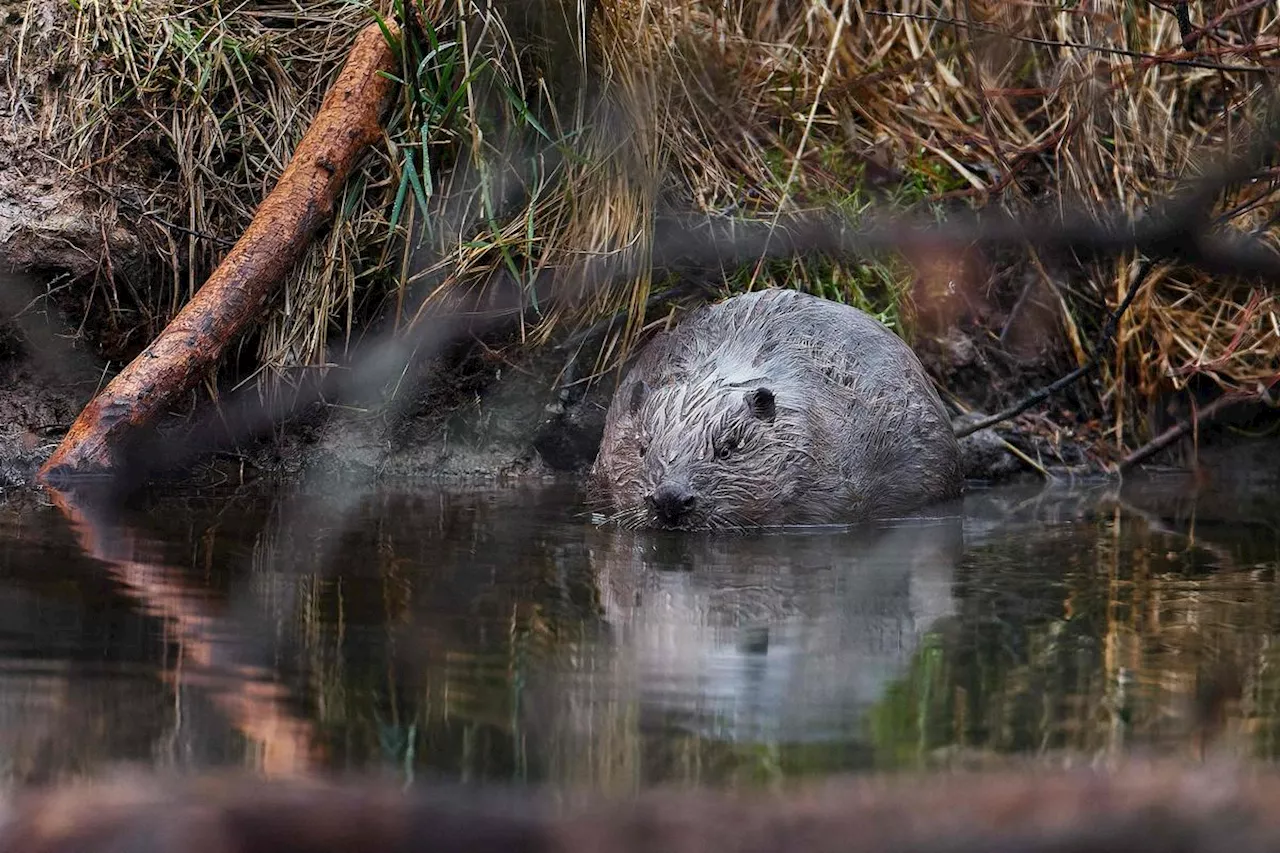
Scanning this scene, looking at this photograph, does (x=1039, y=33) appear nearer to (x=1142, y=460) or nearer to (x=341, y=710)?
(x=1142, y=460)

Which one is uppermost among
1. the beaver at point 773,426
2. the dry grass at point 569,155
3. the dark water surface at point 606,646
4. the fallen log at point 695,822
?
the dry grass at point 569,155

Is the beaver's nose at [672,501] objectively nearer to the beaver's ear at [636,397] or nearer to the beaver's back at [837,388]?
the beaver's back at [837,388]

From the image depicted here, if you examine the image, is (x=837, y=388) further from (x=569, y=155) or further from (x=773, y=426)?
(x=569, y=155)

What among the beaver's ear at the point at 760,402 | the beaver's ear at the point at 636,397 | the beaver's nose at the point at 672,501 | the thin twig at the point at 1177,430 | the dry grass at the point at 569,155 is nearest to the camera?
the beaver's nose at the point at 672,501

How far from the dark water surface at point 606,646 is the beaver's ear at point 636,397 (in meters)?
0.76

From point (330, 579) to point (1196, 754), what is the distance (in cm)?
215

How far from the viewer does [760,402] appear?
5.04 metres

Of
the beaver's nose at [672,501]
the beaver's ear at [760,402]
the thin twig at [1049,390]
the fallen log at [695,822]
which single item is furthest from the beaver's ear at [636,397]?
the fallen log at [695,822]

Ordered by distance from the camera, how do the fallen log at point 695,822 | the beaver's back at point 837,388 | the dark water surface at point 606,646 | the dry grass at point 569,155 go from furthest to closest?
1. the dry grass at point 569,155
2. the beaver's back at point 837,388
3. the dark water surface at point 606,646
4. the fallen log at point 695,822

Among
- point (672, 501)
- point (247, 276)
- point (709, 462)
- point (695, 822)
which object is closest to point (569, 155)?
point (247, 276)

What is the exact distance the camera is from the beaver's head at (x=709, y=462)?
4.86 meters

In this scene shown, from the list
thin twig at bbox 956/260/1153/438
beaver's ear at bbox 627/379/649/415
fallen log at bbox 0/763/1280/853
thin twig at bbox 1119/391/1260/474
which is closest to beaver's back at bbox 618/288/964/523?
beaver's ear at bbox 627/379/649/415

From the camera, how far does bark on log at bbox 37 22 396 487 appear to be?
505 centimetres

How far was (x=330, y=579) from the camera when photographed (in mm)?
3537
